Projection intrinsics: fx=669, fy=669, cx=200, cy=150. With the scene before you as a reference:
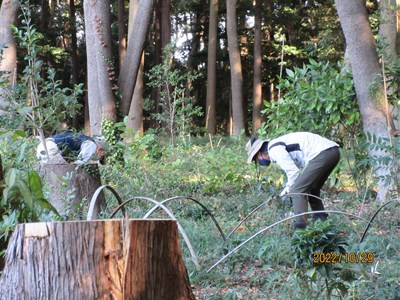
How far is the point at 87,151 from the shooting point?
8.60m

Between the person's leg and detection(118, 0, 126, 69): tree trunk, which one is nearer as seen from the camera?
the person's leg

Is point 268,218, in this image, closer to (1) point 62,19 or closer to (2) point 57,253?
(2) point 57,253

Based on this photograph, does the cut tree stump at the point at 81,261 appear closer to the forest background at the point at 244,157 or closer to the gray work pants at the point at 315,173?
the forest background at the point at 244,157

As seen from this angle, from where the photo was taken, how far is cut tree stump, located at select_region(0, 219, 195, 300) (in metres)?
3.28

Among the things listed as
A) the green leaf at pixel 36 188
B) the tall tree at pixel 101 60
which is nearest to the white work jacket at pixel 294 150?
the green leaf at pixel 36 188

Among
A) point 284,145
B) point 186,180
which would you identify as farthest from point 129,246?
point 186,180

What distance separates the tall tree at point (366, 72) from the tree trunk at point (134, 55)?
4466 millimetres

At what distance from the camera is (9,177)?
162 inches

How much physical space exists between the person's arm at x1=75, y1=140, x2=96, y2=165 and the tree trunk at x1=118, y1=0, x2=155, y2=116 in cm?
450

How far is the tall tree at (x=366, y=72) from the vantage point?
9656 mm

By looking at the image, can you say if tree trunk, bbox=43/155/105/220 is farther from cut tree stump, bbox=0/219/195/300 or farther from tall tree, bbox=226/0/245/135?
tall tree, bbox=226/0/245/135

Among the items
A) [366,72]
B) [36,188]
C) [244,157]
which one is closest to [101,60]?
[244,157]

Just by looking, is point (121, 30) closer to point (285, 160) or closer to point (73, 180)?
point (73, 180)

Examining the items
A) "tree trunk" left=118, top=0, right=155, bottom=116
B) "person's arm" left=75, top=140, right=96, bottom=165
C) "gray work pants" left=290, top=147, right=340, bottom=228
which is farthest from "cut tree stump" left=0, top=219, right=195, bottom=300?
"tree trunk" left=118, top=0, right=155, bottom=116
